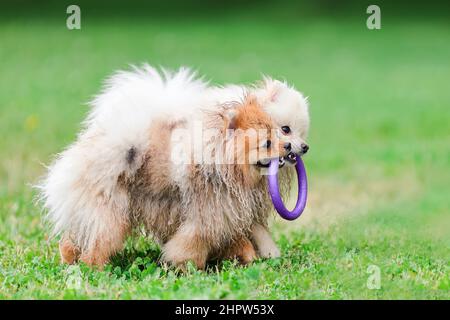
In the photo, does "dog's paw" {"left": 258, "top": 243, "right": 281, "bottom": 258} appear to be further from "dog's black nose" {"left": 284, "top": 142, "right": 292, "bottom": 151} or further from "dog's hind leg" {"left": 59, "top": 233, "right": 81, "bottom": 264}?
"dog's hind leg" {"left": 59, "top": 233, "right": 81, "bottom": 264}

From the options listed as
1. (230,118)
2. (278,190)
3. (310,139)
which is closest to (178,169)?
(230,118)

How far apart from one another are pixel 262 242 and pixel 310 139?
6118mm

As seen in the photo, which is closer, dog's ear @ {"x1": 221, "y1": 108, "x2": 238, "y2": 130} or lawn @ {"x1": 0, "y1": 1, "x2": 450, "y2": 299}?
lawn @ {"x1": 0, "y1": 1, "x2": 450, "y2": 299}

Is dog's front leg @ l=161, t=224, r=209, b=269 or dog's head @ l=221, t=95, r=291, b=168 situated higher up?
dog's head @ l=221, t=95, r=291, b=168

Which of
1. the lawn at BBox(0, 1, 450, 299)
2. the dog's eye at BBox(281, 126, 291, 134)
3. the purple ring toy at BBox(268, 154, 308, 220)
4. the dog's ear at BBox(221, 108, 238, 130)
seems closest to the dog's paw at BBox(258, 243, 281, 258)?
the lawn at BBox(0, 1, 450, 299)

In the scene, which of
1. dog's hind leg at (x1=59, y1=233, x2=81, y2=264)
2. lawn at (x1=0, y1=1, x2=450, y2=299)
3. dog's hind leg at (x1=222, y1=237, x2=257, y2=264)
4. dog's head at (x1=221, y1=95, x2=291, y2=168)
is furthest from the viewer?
dog's hind leg at (x1=59, y1=233, x2=81, y2=264)

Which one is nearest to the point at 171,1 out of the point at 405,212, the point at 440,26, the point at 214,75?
the point at 440,26

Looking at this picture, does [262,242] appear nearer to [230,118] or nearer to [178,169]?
[178,169]

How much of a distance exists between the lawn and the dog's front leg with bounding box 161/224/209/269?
13 cm

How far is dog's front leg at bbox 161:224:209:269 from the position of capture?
19.8 feet

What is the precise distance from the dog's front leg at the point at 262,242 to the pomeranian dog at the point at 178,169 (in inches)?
8.0

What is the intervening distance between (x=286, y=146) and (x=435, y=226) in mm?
2283

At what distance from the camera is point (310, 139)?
40.8ft

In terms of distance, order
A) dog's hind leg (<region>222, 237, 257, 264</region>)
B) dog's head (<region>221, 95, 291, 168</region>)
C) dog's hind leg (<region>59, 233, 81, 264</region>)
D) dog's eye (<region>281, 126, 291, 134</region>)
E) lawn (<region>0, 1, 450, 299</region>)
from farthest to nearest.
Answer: dog's hind leg (<region>59, 233, 81, 264</region>) → dog's hind leg (<region>222, 237, 257, 264</region>) → dog's eye (<region>281, 126, 291, 134</region>) → dog's head (<region>221, 95, 291, 168</region>) → lawn (<region>0, 1, 450, 299</region>)
